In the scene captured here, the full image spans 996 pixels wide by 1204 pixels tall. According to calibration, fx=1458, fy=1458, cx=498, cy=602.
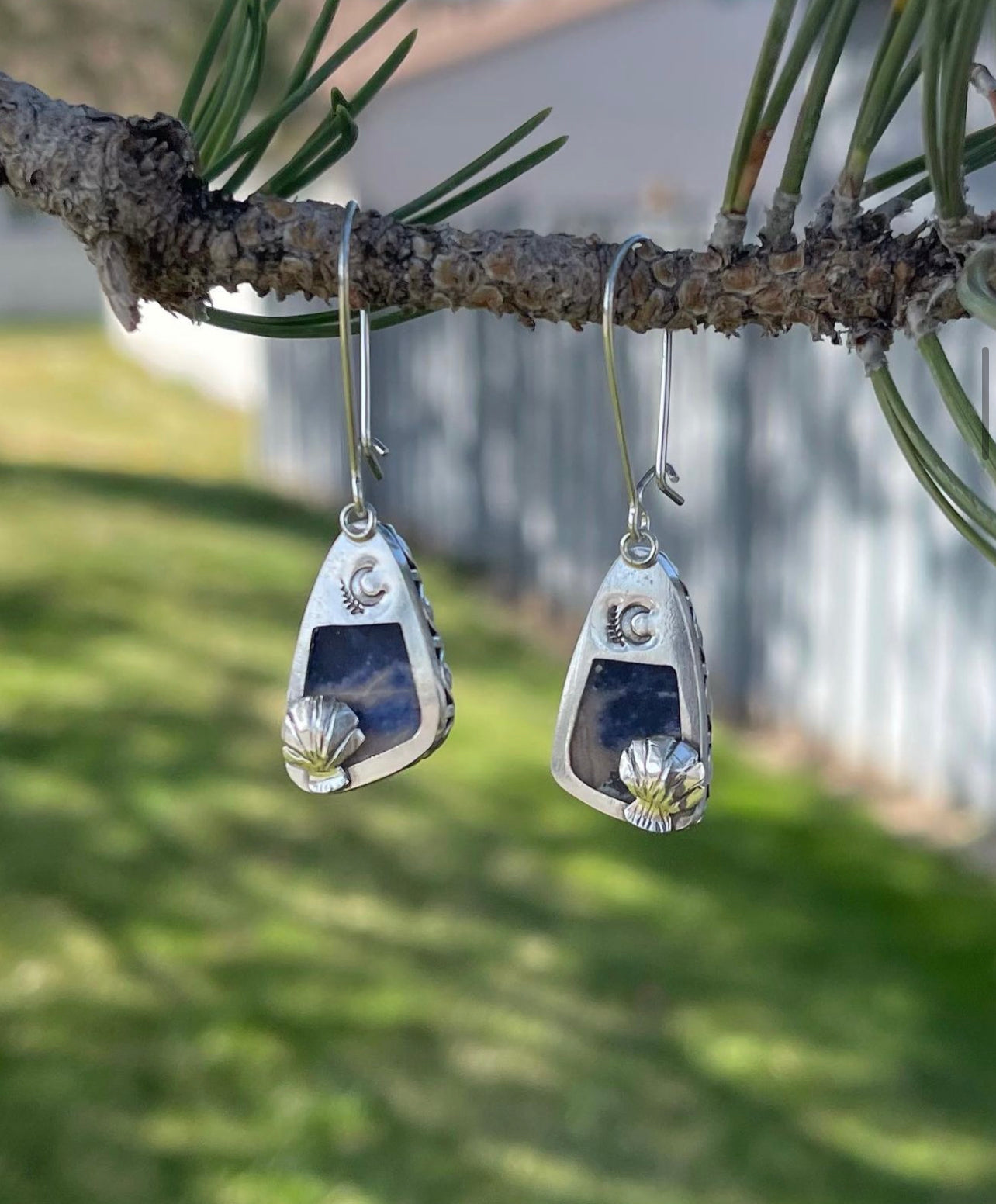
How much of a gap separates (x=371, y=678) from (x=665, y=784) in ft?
0.60

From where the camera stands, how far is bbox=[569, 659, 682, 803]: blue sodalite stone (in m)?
0.85

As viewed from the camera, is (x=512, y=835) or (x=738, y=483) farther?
(x=738, y=483)

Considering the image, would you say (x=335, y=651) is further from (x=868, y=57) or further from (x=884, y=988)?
(x=868, y=57)

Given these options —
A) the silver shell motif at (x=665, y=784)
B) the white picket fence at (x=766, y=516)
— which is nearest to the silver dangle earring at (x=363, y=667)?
the silver shell motif at (x=665, y=784)

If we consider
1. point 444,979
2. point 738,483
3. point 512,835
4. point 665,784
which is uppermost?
point 738,483

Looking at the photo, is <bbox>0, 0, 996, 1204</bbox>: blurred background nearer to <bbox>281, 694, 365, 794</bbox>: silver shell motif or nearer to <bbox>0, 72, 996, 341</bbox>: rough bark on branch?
<bbox>0, 72, 996, 341</bbox>: rough bark on branch

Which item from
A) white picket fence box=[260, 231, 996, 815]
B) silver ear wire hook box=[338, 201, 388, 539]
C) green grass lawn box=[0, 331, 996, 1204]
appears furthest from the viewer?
white picket fence box=[260, 231, 996, 815]

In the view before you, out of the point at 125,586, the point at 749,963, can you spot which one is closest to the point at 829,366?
the point at 749,963

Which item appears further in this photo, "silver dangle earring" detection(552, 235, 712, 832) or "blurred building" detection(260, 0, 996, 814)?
"blurred building" detection(260, 0, 996, 814)

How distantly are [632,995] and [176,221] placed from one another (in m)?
2.58

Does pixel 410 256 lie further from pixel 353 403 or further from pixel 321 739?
pixel 321 739

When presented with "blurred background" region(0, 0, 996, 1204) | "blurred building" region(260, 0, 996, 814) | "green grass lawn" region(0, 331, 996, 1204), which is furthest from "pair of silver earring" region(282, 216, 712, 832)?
"blurred building" region(260, 0, 996, 814)

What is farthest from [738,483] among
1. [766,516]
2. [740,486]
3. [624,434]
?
[624,434]

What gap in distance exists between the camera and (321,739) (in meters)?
0.84
